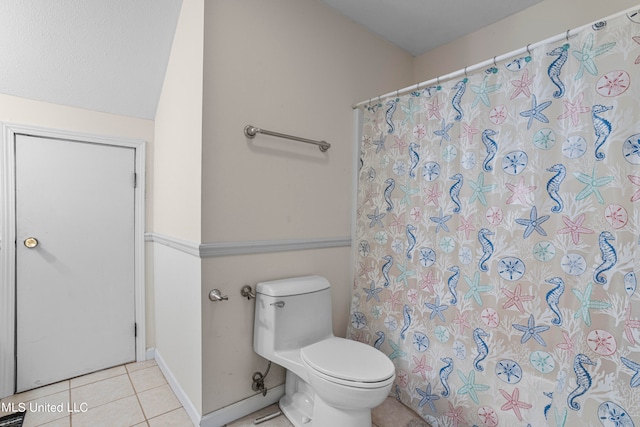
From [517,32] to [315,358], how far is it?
2.24 metres

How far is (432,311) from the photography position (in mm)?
1568

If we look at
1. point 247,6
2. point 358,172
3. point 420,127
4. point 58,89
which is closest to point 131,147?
point 58,89

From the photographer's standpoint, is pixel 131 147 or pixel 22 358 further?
pixel 131 147

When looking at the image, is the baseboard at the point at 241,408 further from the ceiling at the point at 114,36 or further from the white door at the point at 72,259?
the ceiling at the point at 114,36

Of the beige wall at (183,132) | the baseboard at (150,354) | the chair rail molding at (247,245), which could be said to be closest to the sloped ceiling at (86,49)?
the beige wall at (183,132)

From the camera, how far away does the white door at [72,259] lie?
1.80 metres

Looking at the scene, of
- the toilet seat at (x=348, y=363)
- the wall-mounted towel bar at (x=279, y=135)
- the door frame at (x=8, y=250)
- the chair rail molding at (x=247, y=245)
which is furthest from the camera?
the door frame at (x=8, y=250)

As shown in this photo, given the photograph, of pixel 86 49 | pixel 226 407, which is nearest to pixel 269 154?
pixel 86 49

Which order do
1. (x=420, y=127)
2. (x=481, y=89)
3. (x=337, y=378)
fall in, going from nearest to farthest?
1. (x=337, y=378)
2. (x=481, y=89)
3. (x=420, y=127)

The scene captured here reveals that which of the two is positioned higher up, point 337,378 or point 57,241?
point 57,241

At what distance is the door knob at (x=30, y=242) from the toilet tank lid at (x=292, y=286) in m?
1.42

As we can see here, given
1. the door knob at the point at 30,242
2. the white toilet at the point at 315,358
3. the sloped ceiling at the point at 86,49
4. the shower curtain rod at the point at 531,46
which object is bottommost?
the white toilet at the point at 315,358

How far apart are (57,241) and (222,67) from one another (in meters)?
1.52

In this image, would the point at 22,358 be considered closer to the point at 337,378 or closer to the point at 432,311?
the point at 337,378
